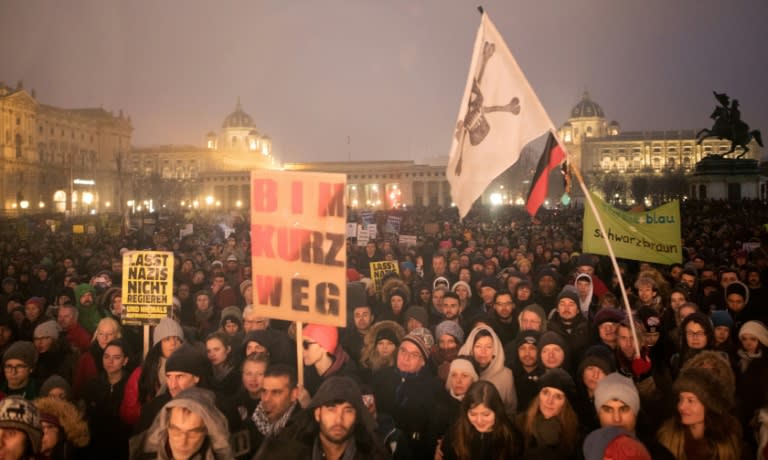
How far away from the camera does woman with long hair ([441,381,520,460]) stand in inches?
149

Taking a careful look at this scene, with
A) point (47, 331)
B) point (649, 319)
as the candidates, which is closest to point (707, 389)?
point (649, 319)

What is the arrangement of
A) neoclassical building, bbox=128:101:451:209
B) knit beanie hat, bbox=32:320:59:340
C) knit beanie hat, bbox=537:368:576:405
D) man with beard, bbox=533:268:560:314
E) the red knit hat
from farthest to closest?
neoclassical building, bbox=128:101:451:209 < man with beard, bbox=533:268:560:314 < knit beanie hat, bbox=32:320:59:340 < knit beanie hat, bbox=537:368:576:405 < the red knit hat

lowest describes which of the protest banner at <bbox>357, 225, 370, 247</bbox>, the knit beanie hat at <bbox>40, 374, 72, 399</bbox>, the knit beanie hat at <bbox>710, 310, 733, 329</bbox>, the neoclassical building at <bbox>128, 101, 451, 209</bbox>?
the knit beanie hat at <bbox>40, 374, 72, 399</bbox>

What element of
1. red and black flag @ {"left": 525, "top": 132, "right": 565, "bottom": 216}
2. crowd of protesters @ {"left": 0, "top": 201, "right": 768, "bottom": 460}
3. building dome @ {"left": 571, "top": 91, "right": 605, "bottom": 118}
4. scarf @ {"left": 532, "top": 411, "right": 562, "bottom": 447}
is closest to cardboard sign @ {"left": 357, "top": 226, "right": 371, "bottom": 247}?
crowd of protesters @ {"left": 0, "top": 201, "right": 768, "bottom": 460}

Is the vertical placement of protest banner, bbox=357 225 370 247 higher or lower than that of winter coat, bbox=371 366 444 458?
higher

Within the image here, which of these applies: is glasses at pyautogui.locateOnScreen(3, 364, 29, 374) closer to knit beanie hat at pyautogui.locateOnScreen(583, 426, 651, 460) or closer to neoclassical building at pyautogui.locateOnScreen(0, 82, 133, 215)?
knit beanie hat at pyautogui.locateOnScreen(583, 426, 651, 460)

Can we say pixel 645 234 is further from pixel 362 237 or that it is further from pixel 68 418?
pixel 362 237

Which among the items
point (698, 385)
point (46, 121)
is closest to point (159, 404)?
point (698, 385)

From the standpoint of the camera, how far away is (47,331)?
19.6 ft

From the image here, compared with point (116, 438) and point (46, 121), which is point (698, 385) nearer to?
point (116, 438)

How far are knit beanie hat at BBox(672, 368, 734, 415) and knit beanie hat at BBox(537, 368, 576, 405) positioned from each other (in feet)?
2.04

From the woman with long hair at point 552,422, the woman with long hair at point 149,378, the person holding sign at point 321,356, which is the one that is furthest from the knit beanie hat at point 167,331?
the woman with long hair at point 552,422

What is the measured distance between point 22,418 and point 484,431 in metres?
2.42

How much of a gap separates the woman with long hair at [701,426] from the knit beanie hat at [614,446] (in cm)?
70
